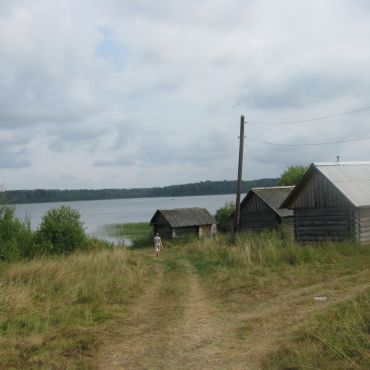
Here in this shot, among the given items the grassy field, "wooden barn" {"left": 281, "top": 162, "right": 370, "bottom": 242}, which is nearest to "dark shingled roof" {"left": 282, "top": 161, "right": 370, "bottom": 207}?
"wooden barn" {"left": 281, "top": 162, "right": 370, "bottom": 242}

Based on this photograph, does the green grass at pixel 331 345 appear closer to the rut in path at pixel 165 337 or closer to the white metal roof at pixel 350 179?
the rut in path at pixel 165 337

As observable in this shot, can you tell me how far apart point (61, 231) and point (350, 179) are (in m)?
15.3

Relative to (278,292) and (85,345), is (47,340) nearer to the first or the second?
(85,345)

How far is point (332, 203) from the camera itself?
2391 centimetres

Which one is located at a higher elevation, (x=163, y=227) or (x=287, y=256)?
(x=163, y=227)

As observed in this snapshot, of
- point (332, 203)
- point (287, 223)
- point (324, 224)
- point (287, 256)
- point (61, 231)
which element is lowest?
point (287, 256)

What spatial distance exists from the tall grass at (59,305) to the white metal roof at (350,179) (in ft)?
34.2

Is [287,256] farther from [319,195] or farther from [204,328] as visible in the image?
[204,328]

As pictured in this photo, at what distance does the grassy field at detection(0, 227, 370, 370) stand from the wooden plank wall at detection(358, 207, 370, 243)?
3.42 metres

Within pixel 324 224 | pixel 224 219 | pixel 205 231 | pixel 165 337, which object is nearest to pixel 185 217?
pixel 205 231

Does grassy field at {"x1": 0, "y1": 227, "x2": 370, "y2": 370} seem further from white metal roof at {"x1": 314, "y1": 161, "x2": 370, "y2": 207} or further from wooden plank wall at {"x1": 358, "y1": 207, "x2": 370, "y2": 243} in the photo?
white metal roof at {"x1": 314, "y1": 161, "x2": 370, "y2": 207}

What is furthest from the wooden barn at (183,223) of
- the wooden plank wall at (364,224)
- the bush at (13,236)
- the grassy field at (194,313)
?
the grassy field at (194,313)

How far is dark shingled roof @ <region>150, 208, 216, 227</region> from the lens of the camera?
4147 centimetres

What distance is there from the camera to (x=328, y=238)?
79.5 feet
